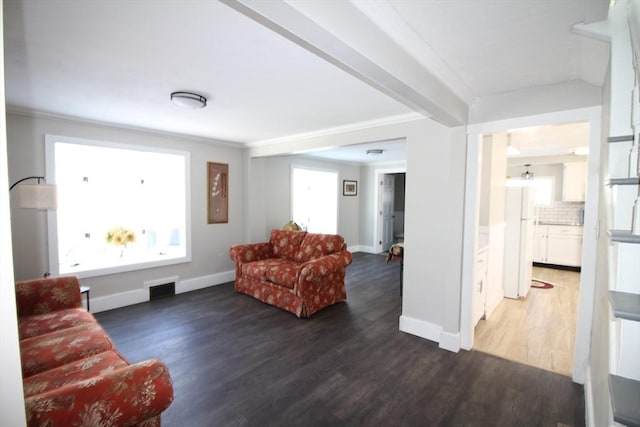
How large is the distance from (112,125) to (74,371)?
3.01 meters

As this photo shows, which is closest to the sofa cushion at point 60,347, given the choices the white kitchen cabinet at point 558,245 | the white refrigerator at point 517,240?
the white refrigerator at point 517,240

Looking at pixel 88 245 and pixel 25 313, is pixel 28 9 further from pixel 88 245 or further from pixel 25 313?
pixel 88 245

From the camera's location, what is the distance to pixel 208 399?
6.82 ft

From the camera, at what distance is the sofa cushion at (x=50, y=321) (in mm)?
2141

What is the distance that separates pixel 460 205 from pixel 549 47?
1.32 m

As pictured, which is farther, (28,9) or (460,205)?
(460,205)

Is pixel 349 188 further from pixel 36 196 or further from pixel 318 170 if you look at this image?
pixel 36 196

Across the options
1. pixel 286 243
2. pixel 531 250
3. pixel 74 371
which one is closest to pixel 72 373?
pixel 74 371

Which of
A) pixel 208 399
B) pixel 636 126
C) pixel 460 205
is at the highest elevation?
pixel 636 126

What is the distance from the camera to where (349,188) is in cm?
731

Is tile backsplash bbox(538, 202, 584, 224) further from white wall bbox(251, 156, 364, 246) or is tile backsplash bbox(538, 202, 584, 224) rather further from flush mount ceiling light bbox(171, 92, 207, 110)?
flush mount ceiling light bbox(171, 92, 207, 110)

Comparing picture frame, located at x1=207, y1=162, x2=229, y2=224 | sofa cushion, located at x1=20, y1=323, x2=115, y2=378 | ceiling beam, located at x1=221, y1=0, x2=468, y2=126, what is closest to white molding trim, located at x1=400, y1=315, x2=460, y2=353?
ceiling beam, located at x1=221, y1=0, x2=468, y2=126

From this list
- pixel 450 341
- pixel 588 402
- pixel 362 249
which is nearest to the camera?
pixel 588 402

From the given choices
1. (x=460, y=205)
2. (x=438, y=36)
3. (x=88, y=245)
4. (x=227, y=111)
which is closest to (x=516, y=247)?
(x=460, y=205)
